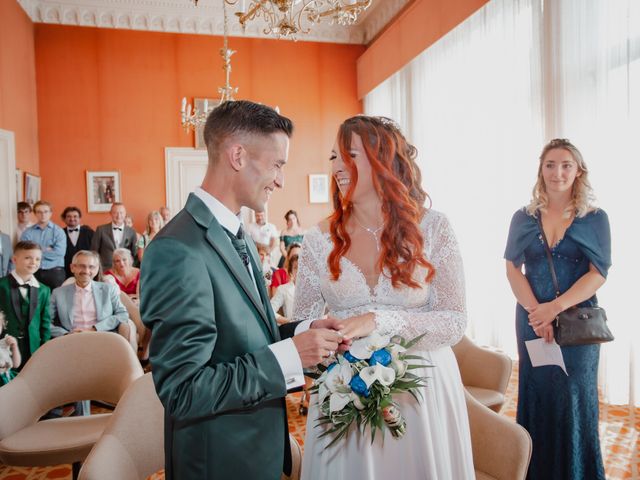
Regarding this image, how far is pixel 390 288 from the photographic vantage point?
6.21 feet

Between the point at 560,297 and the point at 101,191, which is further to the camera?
the point at 101,191

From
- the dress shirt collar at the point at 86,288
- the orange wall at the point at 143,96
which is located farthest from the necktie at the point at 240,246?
the orange wall at the point at 143,96

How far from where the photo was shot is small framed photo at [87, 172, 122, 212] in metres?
9.76

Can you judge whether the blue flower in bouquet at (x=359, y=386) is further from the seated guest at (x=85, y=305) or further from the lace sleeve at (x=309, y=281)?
the seated guest at (x=85, y=305)

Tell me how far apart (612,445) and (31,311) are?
179 inches

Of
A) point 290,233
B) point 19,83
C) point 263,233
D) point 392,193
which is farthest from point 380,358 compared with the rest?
point 19,83

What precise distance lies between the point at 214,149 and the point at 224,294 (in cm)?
46

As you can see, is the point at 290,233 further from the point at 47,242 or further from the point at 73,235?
the point at 47,242

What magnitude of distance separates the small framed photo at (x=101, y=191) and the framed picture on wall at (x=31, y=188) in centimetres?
87

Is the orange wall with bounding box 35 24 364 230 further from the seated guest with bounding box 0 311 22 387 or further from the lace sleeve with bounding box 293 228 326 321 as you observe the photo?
the lace sleeve with bounding box 293 228 326 321

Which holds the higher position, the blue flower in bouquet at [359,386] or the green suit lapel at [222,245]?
the green suit lapel at [222,245]

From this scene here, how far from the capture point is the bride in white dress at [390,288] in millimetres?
1739

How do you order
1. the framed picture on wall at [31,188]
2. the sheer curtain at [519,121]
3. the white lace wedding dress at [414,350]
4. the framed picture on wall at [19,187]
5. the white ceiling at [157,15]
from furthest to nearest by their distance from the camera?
the white ceiling at [157,15] < the framed picture on wall at [31,188] < the framed picture on wall at [19,187] < the sheer curtain at [519,121] < the white lace wedding dress at [414,350]

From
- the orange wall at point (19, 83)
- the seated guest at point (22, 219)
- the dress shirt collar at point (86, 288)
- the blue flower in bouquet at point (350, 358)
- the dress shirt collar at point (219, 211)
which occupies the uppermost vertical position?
the orange wall at point (19, 83)
